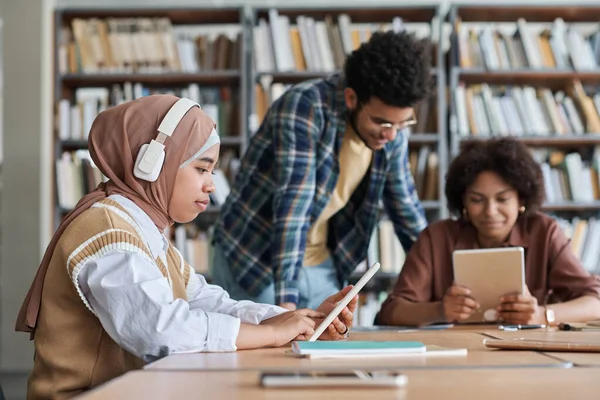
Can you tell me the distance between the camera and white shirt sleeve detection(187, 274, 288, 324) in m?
A: 1.62

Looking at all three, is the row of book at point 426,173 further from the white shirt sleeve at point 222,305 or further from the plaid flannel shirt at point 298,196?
the white shirt sleeve at point 222,305

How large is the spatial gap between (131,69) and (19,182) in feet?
2.83

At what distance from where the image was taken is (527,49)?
420 cm

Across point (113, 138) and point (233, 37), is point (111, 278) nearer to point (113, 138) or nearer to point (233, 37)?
point (113, 138)

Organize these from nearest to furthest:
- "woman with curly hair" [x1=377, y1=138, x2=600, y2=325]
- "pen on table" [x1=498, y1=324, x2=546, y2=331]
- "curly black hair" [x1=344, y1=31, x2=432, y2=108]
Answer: "pen on table" [x1=498, y1=324, x2=546, y2=331] → "curly black hair" [x1=344, y1=31, x2=432, y2=108] → "woman with curly hair" [x1=377, y1=138, x2=600, y2=325]

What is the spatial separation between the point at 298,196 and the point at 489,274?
22.1 inches

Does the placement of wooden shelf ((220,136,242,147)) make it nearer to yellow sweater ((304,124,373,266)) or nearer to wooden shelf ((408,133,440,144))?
wooden shelf ((408,133,440,144))

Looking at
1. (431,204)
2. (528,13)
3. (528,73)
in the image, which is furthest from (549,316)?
(528,13)

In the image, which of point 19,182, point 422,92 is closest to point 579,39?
point 422,92

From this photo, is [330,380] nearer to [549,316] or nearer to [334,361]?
[334,361]

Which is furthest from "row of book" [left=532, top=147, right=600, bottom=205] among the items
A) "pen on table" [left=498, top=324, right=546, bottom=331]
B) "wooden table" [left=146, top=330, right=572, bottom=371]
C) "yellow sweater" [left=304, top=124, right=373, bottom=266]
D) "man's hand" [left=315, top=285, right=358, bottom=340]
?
"wooden table" [left=146, top=330, right=572, bottom=371]

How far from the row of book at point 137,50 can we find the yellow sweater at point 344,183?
1.96 m

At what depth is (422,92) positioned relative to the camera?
2.23m

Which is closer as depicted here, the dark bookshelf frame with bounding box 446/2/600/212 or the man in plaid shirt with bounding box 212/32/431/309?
the man in plaid shirt with bounding box 212/32/431/309
